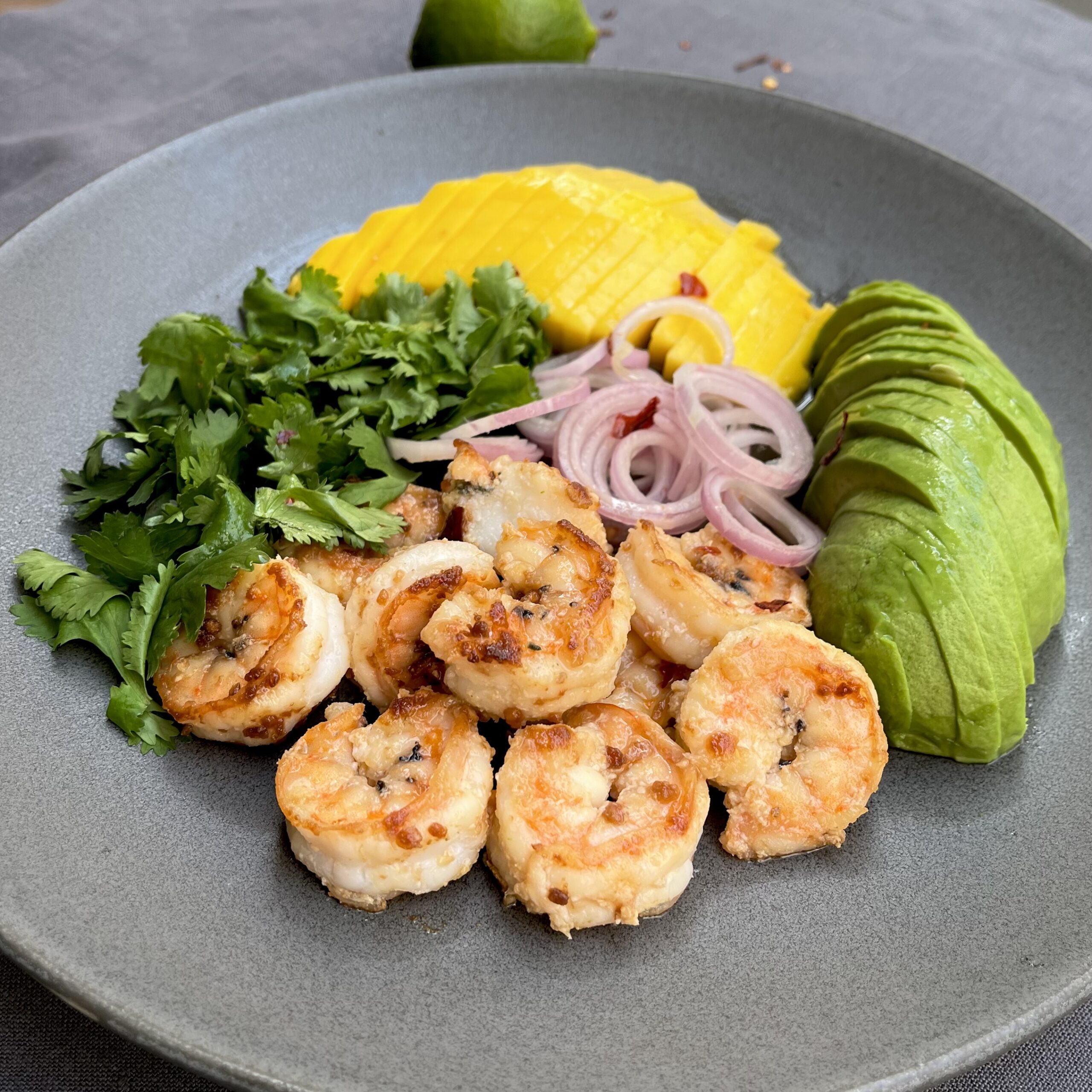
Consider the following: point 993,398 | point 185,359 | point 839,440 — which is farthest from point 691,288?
point 185,359

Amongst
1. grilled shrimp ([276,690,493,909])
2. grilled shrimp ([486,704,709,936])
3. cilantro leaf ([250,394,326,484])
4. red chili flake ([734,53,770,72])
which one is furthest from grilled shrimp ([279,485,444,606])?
red chili flake ([734,53,770,72])

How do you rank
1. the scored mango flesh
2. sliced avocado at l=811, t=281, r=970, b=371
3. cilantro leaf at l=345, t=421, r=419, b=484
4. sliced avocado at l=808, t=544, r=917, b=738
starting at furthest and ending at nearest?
the scored mango flesh
sliced avocado at l=811, t=281, r=970, b=371
cilantro leaf at l=345, t=421, r=419, b=484
sliced avocado at l=808, t=544, r=917, b=738

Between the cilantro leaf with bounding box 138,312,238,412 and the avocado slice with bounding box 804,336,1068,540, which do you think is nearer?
the avocado slice with bounding box 804,336,1068,540

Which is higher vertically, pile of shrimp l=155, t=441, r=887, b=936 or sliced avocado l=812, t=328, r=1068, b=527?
sliced avocado l=812, t=328, r=1068, b=527

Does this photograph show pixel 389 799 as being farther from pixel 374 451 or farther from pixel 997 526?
pixel 997 526

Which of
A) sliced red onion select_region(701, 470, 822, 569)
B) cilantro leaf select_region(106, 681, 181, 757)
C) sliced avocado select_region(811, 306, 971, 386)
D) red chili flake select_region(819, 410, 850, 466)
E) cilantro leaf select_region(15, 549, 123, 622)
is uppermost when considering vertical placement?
sliced avocado select_region(811, 306, 971, 386)

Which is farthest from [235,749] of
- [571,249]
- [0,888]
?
[571,249]

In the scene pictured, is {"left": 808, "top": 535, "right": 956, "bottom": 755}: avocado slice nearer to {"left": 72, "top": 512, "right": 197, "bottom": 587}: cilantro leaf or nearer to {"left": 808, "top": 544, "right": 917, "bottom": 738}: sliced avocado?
{"left": 808, "top": 544, "right": 917, "bottom": 738}: sliced avocado
